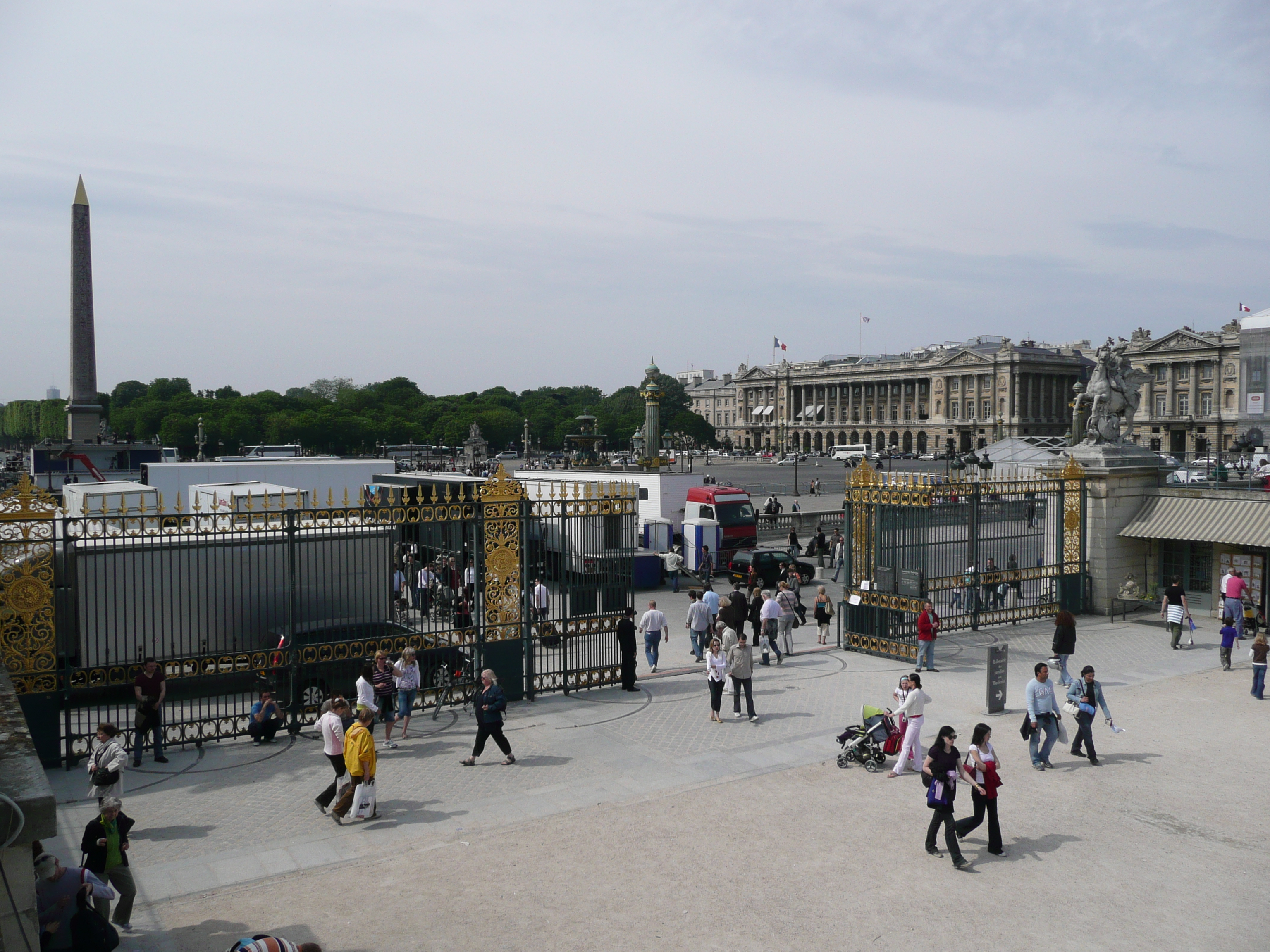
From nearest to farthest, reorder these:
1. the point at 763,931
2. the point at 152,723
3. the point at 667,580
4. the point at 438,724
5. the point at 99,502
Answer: the point at 763,931 < the point at 152,723 < the point at 438,724 < the point at 99,502 < the point at 667,580

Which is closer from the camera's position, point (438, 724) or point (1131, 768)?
point (1131, 768)

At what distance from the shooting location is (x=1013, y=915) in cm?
798

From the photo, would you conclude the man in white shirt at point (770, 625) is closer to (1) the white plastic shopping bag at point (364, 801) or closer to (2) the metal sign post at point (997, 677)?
(2) the metal sign post at point (997, 677)

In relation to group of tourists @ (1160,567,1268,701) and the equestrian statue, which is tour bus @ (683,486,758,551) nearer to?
the equestrian statue

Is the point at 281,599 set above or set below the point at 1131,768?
above

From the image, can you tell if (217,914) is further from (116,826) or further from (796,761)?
(796,761)

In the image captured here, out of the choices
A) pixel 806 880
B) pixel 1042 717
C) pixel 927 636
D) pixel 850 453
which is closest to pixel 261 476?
pixel 927 636

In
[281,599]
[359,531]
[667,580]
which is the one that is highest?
[359,531]

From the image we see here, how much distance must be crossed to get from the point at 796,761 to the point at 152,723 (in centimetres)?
789

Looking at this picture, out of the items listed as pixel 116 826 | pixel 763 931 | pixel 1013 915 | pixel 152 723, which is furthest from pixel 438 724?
pixel 1013 915

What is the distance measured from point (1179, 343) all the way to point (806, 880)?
12310cm

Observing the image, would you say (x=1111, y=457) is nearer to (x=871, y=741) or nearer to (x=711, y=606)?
(x=711, y=606)

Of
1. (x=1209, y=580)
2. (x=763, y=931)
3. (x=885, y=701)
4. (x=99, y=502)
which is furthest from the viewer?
(x=1209, y=580)

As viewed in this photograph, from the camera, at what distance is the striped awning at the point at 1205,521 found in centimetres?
1991
